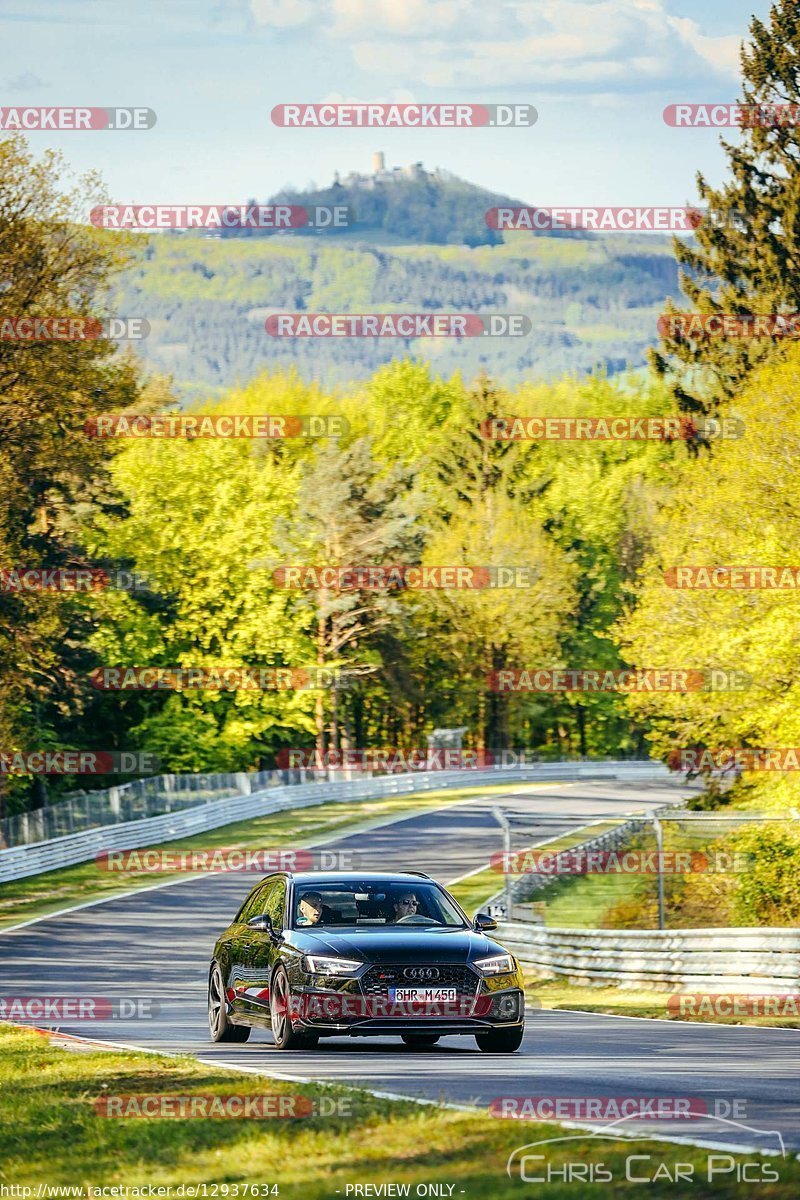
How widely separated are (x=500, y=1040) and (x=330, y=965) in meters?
1.50

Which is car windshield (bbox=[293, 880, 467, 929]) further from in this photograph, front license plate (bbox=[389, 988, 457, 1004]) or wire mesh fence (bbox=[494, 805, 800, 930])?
wire mesh fence (bbox=[494, 805, 800, 930])

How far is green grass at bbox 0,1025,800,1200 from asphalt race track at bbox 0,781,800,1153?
41 cm

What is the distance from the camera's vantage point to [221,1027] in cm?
1652

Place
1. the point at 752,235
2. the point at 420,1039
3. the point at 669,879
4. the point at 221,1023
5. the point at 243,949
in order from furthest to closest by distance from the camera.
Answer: the point at 752,235 → the point at 669,879 → the point at 221,1023 → the point at 243,949 → the point at 420,1039

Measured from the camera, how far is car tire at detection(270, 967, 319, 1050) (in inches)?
571

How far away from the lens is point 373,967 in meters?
14.1

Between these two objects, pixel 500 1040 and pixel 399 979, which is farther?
pixel 500 1040

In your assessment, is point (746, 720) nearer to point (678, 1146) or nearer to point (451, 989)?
point (451, 989)

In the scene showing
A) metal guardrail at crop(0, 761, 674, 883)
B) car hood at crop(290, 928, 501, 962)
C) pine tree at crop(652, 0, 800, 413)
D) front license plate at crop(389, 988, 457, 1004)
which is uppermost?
pine tree at crop(652, 0, 800, 413)

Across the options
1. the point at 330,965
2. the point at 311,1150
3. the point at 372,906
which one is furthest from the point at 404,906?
the point at 311,1150

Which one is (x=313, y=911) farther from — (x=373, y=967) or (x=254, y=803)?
(x=254, y=803)

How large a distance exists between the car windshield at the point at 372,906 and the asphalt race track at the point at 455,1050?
1.01 m

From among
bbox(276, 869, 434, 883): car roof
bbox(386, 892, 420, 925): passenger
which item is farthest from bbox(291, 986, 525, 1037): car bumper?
bbox(276, 869, 434, 883): car roof

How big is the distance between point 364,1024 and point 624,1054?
2.28m
